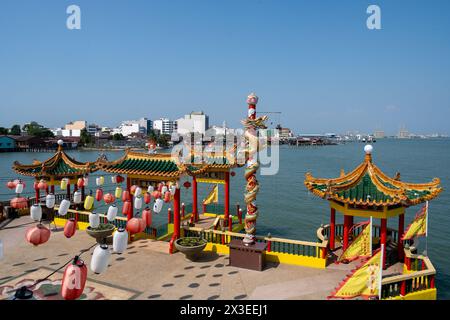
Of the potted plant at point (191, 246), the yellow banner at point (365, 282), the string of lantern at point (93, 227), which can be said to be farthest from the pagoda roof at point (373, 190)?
the string of lantern at point (93, 227)

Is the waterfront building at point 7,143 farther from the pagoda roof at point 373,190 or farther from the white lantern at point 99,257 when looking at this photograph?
the white lantern at point 99,257

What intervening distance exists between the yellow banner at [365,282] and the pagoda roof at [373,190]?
3.74 m

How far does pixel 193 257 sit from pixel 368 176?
777 centimetres

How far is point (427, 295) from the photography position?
416 inches

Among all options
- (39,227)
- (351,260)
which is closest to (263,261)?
(351,260)

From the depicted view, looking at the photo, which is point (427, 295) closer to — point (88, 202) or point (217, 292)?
point (217, 292)

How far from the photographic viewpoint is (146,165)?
55.0ft

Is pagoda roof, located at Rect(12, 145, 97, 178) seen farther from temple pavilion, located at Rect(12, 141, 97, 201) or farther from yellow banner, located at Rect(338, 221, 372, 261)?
yellow banner, located at Rect(338, 221, 372, 261)

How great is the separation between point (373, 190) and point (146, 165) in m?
10.4

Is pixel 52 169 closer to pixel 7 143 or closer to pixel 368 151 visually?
pixel 368 151

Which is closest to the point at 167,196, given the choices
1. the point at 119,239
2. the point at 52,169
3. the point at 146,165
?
the point at 146,165

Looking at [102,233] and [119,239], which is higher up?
[119,239]

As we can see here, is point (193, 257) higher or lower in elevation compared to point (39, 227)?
lower

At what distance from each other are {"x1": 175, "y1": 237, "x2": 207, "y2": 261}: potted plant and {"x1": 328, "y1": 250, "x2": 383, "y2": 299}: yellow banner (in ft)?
20.7
